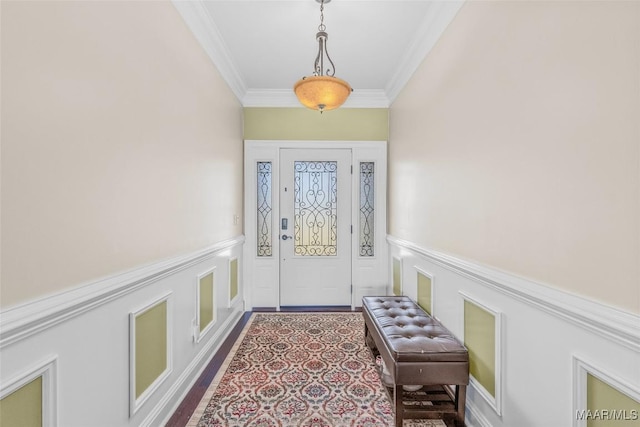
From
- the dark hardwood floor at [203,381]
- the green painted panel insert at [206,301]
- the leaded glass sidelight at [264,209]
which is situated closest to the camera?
the dark hardwood floor at [203,381]

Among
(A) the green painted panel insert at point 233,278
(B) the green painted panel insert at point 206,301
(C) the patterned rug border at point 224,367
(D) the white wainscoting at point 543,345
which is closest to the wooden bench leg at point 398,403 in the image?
(D) the white wainscoting at point 543,345

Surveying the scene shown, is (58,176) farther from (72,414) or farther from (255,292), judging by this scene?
(255,292)

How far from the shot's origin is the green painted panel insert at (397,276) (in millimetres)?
3352

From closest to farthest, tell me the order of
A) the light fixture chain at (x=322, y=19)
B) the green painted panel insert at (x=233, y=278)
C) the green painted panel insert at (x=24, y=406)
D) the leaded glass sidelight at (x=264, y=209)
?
the green painted panel insert at (x=24, y=406) < the light fixture chain at (x=322, y=19) < the green painted panel insert at (x=233, y=278) < the leaded glass sidelight at (x=264, y=209)

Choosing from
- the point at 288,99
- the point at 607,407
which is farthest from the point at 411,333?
the point at 288,99

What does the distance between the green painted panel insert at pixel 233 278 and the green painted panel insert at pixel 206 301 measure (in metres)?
0.63

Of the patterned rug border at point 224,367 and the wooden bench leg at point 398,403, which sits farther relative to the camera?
the patterned rug border at point 224,367

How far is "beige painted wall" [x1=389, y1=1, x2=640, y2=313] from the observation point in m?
0.93

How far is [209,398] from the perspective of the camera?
2068 mm

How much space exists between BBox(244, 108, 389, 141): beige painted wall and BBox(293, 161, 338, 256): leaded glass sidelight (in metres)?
0.37

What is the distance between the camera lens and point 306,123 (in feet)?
12.8

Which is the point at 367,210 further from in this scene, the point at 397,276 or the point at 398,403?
the point at 398,403

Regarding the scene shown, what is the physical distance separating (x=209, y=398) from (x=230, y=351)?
0.67m

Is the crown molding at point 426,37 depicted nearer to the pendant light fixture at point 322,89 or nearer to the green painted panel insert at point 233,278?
the pendant light fixture at point 322,89
